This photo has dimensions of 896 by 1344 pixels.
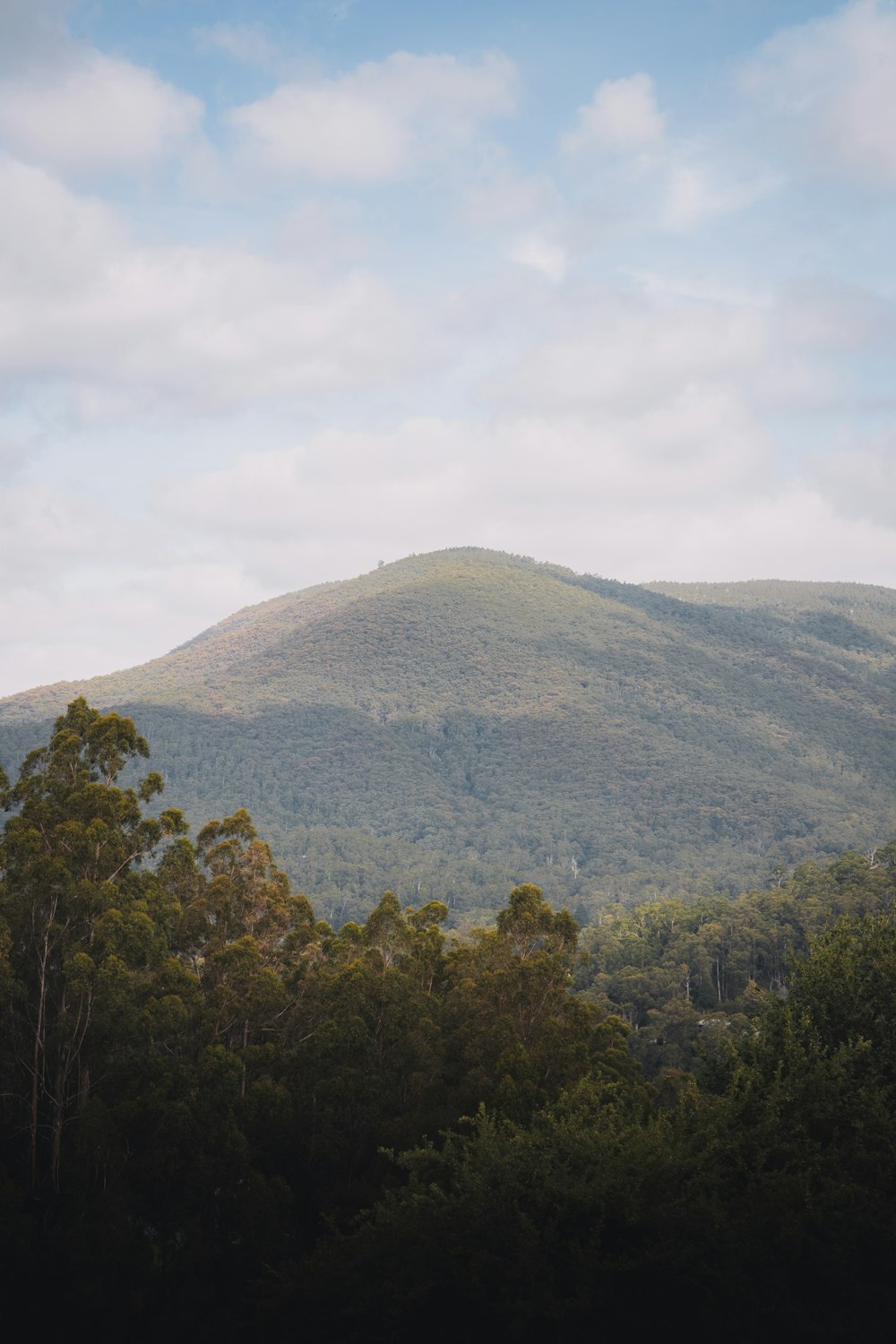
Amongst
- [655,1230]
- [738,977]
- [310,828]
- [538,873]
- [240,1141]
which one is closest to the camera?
[655,1230]

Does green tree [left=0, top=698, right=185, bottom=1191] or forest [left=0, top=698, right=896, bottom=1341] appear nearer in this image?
forest [left=0, top=698, right=896, bottom=1341]

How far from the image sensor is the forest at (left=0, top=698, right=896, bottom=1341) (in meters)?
15.5

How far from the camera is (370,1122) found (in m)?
24.4

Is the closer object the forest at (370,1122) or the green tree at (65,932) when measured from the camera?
the forest at (370,1122)

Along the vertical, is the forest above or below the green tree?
below

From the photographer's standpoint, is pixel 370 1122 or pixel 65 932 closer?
pixel 65 932

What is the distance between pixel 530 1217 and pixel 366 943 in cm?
1497

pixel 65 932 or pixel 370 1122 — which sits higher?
pixel 65 932

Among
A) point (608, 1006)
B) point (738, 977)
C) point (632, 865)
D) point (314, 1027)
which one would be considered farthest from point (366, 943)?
point (632, 865)

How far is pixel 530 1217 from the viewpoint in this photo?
16.6 metres

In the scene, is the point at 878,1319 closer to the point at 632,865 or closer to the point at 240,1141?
the point at 240,1141

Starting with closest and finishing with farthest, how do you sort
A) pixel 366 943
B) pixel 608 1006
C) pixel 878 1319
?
pixel 878 1319 < pixel 366 943 < pixel 608 1006

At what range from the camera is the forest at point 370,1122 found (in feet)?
50.7

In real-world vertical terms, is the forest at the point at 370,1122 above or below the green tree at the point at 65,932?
below
